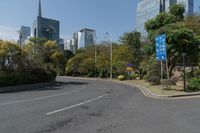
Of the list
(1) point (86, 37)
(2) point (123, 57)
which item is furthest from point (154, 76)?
(1) point (86, 37)

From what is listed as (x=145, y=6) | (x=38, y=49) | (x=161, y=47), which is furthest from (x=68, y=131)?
(x=145, y=6)

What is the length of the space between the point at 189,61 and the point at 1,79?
791 inches

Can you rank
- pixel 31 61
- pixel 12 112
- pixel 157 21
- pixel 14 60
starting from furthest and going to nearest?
pixel 157 21, pixel 31 61, pixel 14 60, pixel 12 112

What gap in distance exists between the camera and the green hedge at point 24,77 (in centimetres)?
2593

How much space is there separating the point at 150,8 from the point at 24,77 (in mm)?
57375

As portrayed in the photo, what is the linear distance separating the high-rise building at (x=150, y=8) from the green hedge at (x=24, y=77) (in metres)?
39.1

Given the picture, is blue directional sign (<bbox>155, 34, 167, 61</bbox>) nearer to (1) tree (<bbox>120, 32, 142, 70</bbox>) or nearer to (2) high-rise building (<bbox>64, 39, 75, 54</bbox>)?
(1) tree (<bbox>120, 32, 142, 70</bbox>)

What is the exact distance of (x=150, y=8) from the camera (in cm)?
7825

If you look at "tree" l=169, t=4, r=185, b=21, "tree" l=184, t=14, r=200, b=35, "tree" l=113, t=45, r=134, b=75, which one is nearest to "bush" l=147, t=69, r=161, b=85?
"tree" l=169, t=4, r=185, b=21

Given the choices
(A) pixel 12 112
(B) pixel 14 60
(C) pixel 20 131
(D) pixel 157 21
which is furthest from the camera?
(D) pixel 157 21

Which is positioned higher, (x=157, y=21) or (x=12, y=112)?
(x=157, y=21)

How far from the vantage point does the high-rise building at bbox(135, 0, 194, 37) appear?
232ft

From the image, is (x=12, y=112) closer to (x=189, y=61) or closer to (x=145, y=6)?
(x=189, y=61)

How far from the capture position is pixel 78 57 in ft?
218
